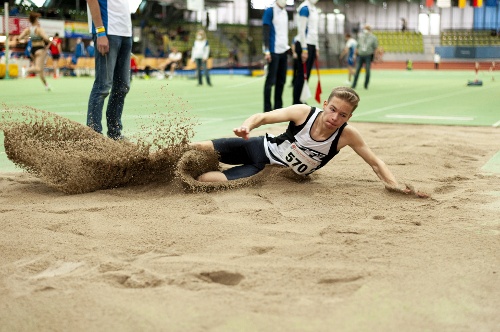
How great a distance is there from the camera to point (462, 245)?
3.53m

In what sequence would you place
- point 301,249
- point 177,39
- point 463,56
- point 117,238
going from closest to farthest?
point 301,249 → point 117,238 → point 177,39 → point 463,56

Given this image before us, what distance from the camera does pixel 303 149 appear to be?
5.11 meters

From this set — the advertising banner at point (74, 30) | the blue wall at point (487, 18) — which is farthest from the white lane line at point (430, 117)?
the blue wall at point (487, 18)

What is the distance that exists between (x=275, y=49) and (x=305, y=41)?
4.24 ft

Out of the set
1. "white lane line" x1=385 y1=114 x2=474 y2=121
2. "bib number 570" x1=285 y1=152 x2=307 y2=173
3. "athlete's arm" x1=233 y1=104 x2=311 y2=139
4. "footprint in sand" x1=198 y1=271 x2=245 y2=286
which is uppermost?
"athlete's arm" x1=233 y1=104 x2=311 y2=139

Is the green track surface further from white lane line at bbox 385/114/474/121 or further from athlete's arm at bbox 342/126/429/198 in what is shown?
athlete's arm at bbox 342/126/429/198

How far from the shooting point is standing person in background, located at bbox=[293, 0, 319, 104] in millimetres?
12164

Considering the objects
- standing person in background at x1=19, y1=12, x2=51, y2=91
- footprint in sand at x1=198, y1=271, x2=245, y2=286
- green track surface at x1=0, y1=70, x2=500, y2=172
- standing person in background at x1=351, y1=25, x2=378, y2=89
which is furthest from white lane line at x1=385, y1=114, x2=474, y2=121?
standing person in background at x1=19, y1=12, x2=51, y2=91

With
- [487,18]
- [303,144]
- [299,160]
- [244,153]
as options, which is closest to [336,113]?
[303,144]

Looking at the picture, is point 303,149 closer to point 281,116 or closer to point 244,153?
point 281,116

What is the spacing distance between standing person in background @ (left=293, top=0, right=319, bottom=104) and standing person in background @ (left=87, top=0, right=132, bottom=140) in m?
5.30

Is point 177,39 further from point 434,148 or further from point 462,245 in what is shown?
point 462,245

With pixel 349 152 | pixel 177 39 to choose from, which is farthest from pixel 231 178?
pixel 177 39

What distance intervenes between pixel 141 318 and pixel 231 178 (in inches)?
105
